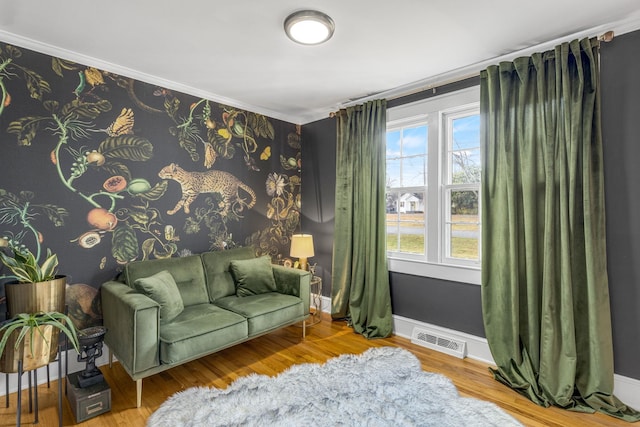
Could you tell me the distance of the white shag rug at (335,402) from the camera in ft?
6.44

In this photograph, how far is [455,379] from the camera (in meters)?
2.51

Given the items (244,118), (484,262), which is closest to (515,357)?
(484,262)

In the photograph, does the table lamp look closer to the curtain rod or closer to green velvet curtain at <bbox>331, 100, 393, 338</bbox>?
green velvet curtain at <bbox>331, 100, 393, 338</bbox>

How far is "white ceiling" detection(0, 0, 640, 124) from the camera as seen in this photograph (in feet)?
6.57

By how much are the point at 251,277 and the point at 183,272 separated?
647 millimetres

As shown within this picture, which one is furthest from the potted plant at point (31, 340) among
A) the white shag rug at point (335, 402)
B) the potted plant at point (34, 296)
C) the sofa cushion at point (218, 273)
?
the sofa cushion at point (218, 273)

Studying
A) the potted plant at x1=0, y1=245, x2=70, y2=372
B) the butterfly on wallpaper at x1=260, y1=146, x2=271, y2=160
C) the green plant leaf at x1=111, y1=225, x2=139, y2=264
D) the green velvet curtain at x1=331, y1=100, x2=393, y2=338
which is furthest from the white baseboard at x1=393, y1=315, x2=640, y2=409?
the potted plant at x1=0, y1=245, x2=70, y2=372

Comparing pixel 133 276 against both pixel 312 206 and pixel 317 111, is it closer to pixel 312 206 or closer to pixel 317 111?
pixel 312 206

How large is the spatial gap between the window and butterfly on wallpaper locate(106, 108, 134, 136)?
8.36 feet

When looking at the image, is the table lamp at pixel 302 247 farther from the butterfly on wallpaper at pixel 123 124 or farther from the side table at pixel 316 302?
the butterfly on wallpaper at pixel 123 124

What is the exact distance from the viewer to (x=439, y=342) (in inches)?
119

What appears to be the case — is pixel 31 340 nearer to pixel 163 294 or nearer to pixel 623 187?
pixel 163 294

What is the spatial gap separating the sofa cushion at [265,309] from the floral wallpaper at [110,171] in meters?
0.79

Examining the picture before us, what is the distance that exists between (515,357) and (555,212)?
1.14 m
